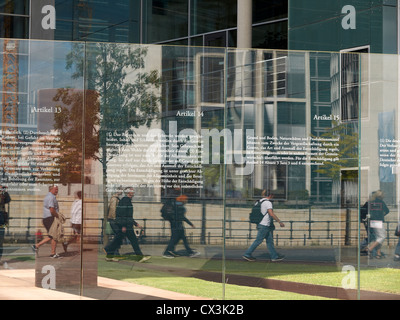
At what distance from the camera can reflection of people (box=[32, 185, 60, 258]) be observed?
25.7 ft

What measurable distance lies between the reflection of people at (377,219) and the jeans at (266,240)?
1402mm

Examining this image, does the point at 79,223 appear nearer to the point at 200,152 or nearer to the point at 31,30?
the point at 200,152

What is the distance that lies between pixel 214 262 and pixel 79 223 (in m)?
1.78

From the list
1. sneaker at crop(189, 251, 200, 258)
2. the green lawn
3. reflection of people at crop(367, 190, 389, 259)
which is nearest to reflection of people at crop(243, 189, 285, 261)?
the green lawn

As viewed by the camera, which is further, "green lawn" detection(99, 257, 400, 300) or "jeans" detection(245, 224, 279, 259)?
"jeans" detection(245, 224, 279, 259)

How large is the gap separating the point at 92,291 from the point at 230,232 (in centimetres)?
188

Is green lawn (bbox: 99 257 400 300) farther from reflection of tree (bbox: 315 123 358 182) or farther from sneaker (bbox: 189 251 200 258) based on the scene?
reflection of tree (bbox: 315 123 358 182)

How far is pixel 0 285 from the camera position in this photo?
7664 millimetres

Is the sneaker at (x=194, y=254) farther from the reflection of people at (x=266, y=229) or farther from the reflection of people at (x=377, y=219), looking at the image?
the reflection of people at (x=377, y=219)

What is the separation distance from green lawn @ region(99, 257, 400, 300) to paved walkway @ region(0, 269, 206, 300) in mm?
84

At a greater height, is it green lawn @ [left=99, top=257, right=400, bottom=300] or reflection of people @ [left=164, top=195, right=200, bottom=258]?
reflection of people @ [left=164, top=195, right=200, bottom=258]

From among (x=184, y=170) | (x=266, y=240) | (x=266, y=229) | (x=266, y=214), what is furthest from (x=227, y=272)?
(x=184, y=170)

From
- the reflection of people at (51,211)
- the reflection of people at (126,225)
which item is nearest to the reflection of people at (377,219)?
the reflection of people at (126,225)

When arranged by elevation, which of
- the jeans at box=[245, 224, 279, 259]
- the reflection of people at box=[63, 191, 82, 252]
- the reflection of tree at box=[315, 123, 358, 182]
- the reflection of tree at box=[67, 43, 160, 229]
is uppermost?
the reflection of tree at box=[67, 43, 160, 229]
